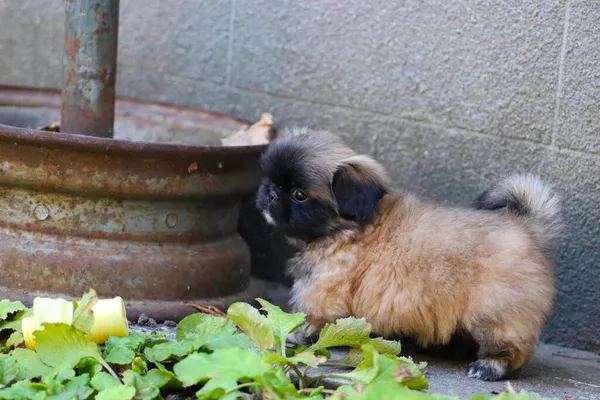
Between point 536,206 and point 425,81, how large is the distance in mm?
1068

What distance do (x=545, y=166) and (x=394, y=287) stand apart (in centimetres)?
116

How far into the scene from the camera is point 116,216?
148 inches

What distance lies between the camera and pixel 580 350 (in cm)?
423

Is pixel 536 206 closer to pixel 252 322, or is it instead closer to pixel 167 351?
pixel 252 322

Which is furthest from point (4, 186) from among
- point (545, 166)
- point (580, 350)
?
point (580, 350)

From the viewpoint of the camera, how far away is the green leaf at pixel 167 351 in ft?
9.76

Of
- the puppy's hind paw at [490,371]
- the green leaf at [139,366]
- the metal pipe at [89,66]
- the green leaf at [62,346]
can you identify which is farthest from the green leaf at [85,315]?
the puppy's hind paw at [490,371]

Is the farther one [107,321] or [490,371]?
[490,371]

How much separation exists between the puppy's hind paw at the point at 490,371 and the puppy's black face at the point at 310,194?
73 cm

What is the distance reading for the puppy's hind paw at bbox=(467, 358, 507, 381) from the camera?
3.43 meters

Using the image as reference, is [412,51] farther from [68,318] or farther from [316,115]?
[68,318]

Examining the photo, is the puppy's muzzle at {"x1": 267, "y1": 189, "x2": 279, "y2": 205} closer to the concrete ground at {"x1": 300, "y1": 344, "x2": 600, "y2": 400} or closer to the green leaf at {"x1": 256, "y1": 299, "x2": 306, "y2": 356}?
the green leaf at {"x1": 256, "y1": 299, "x2": 306, "y2": 356}

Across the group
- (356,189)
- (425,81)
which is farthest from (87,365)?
(425,81)

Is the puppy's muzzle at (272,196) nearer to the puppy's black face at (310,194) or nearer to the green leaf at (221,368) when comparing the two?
the puppy's black face at (310,194)
